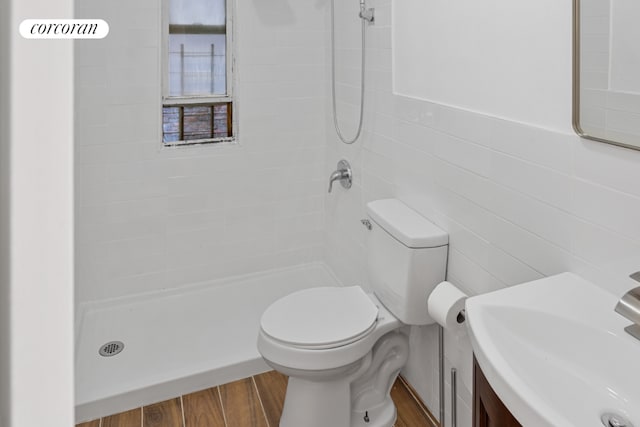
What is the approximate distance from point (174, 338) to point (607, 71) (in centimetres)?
204

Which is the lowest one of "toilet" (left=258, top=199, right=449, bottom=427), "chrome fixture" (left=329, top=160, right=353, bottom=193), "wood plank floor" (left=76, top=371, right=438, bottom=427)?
"wood plank floor" (left=76, top=371, right=438, bottom=427)

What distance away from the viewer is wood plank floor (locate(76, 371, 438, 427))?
1.89 m

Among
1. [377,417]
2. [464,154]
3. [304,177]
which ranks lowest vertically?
[377,417]

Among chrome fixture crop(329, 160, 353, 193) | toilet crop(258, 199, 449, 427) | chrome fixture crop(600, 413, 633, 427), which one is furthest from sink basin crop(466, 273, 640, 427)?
chrome fixture crop(329, 160, 353, 193)

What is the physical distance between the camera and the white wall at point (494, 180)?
1.12m

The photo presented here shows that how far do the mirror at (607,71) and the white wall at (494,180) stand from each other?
0.04 metres

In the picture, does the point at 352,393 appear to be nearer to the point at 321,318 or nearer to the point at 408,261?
the point at 321,318

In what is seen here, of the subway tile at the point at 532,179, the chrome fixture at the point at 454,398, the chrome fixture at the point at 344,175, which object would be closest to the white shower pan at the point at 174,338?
the chrome fixture at the point at 344,175

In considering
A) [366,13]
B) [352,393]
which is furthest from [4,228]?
[366,13]

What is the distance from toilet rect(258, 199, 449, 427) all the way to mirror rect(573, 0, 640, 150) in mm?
676

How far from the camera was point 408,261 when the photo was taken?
1.67 metres

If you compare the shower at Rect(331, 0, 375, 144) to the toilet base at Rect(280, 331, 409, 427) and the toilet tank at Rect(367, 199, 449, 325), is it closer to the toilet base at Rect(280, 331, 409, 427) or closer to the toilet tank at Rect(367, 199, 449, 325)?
the toilet tank at Rect(367, 199, 449, 325)

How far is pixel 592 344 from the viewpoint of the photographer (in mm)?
998

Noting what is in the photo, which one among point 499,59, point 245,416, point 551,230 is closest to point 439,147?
point 499,59
